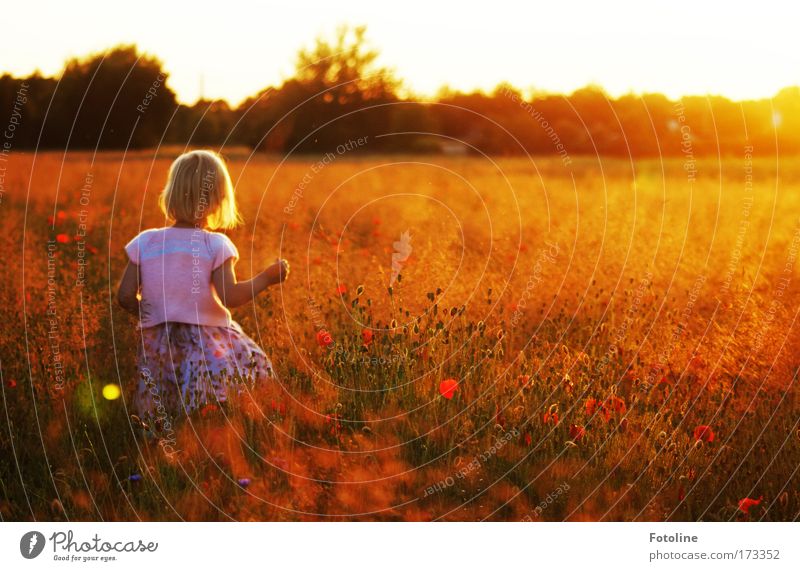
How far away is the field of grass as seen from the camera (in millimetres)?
3258

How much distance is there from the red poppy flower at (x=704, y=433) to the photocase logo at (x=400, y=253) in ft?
4.76

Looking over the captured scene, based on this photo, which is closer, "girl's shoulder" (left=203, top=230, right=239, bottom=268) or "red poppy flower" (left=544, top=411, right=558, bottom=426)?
"red poppy flower" (left=544, top=411, right=558, bottom=426)

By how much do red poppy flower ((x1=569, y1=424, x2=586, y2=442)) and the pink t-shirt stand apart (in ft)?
5.40

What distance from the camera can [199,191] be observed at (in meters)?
3.79

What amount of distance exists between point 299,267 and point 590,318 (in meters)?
1.57

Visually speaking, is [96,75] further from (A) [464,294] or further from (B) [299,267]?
(A) [464,294]

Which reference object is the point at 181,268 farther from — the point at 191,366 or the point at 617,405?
the point at 617,405

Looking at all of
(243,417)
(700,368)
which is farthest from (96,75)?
(700,368)

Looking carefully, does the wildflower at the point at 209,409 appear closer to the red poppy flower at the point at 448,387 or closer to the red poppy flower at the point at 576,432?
the red poppy flower at the point at 448,387
